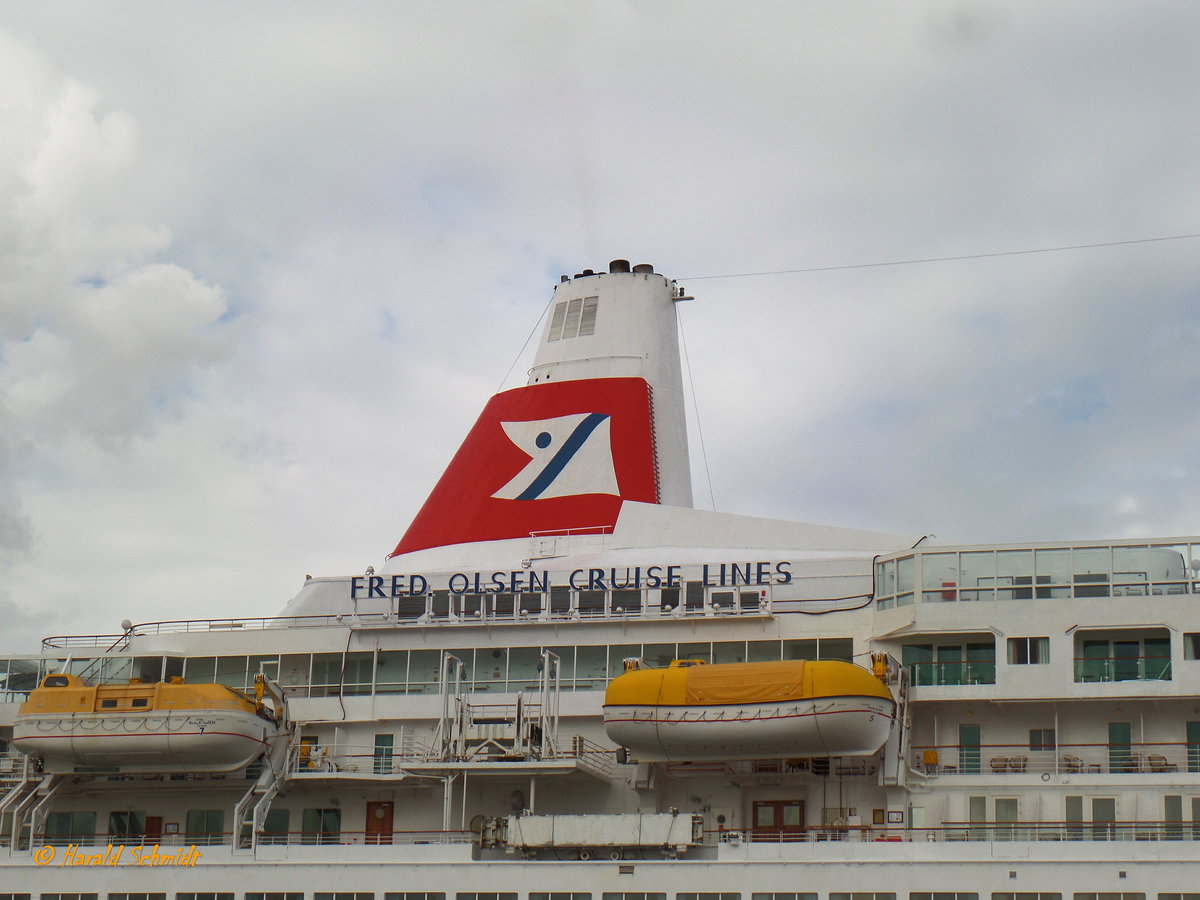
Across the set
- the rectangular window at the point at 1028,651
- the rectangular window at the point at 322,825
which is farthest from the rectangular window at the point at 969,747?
the rectangular window at the point at 322,825

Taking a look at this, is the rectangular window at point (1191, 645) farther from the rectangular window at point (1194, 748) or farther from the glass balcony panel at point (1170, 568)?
the rectangular window at point (1194, 748)

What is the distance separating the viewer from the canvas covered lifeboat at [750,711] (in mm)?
35781

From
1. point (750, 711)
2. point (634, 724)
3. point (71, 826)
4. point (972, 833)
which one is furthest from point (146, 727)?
point (972, 833)

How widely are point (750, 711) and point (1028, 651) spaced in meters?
6.73

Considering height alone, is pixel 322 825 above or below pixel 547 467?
below

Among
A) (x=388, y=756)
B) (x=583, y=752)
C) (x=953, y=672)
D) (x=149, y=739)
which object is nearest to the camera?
(x=953, y=672)

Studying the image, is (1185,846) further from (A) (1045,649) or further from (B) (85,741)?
(B) (85,741)

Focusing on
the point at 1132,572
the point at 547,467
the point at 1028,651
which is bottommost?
the point at 1028,651

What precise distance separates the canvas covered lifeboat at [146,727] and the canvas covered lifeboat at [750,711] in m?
9.19

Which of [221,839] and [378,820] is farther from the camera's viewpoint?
[221,839]

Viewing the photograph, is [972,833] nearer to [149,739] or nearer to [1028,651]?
[1028,651]

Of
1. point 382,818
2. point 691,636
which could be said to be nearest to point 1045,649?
point 691,636

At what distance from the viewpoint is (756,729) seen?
3616 cm

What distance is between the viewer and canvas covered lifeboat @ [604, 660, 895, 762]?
35.8m
